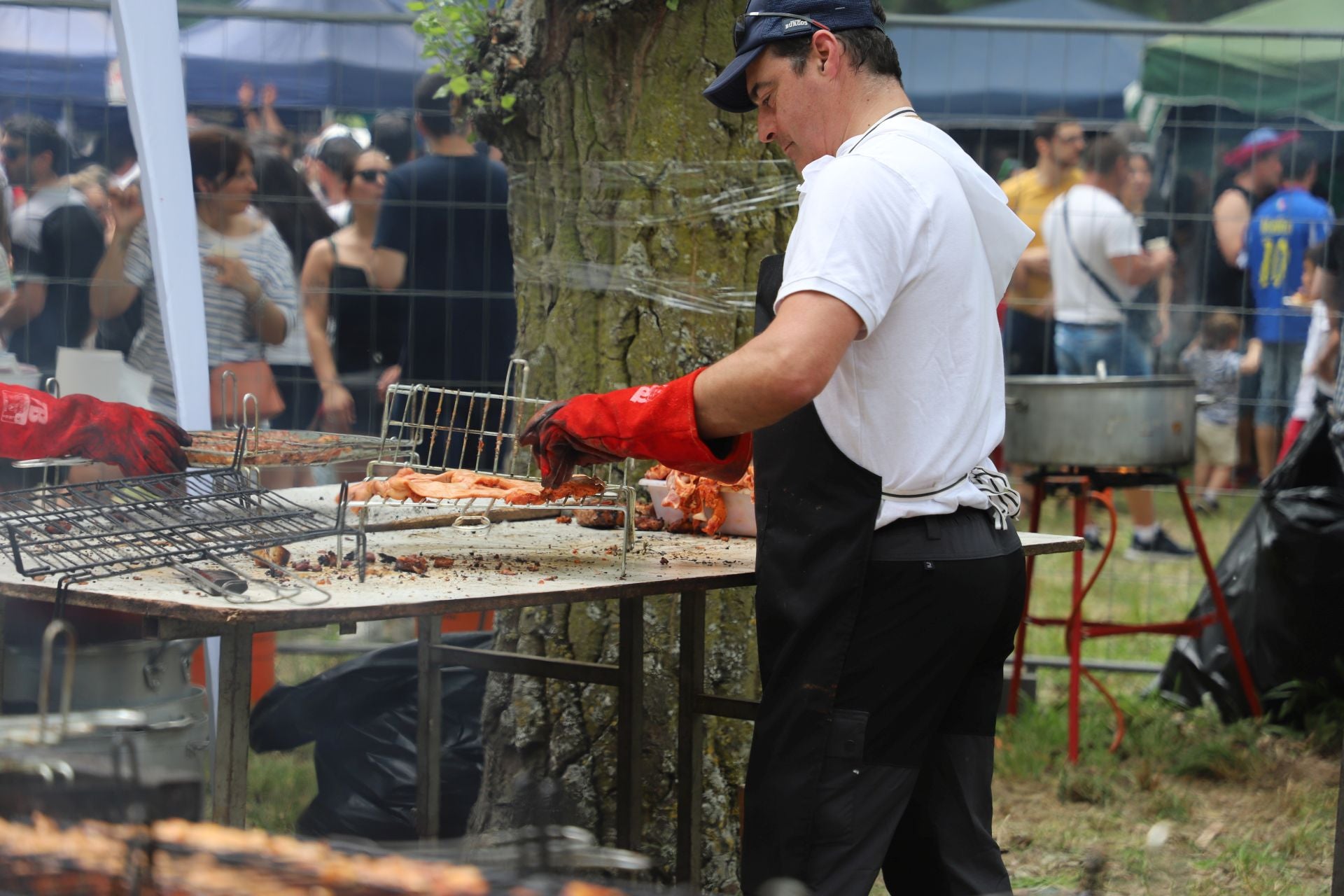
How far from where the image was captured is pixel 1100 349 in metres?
6.91

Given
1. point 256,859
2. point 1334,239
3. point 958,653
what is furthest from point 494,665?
point 1334,239

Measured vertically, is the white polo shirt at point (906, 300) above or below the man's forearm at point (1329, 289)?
below

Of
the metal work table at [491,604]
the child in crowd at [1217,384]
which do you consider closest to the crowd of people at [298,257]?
the child in crowd at [1217,384]

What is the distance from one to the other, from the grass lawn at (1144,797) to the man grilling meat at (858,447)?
1.54m

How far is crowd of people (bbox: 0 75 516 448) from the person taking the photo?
5.35 metres

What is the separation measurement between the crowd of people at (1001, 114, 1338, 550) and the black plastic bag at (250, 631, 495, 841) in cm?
360

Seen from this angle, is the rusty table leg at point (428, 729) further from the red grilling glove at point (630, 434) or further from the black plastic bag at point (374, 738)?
the red grilling glove at point (630, 434)

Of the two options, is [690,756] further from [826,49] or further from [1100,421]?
[1100,421]

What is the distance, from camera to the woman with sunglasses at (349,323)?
5492 mm

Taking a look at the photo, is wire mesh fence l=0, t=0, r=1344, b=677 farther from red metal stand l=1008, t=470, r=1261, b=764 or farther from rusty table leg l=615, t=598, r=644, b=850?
rusty table leg l=615, t=598, r=644, b=850

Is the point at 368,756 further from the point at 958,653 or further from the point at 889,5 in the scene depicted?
the point at 889,5

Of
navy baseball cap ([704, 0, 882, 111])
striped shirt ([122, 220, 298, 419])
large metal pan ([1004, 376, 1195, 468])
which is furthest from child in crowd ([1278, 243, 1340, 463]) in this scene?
navy baseball cap ([704, 0, 882, 111])

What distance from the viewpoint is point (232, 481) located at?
293 cm

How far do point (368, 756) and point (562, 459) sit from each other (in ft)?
6.32
